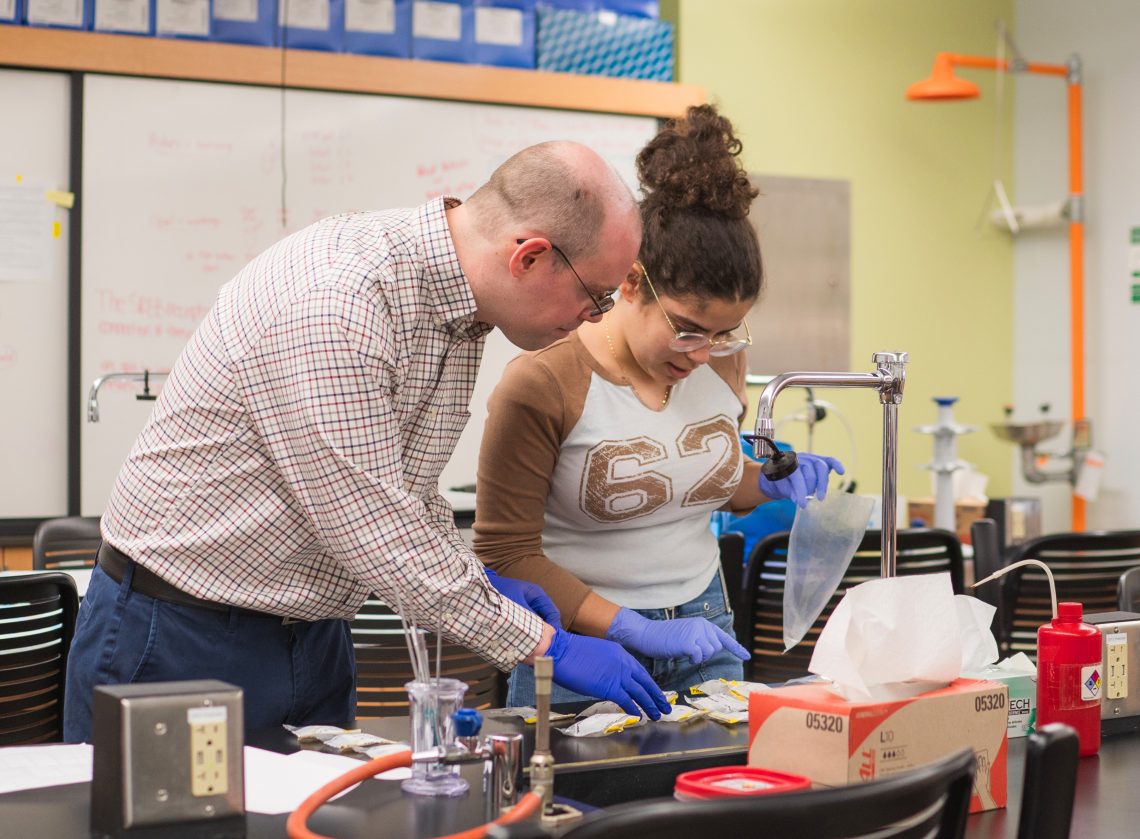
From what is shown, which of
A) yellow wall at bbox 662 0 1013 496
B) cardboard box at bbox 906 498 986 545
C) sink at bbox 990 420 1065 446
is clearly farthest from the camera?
yellow wall at bbox 662 0 1013 496

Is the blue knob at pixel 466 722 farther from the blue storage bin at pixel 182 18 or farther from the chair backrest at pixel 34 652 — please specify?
the blue storage bin at pixel 182 18

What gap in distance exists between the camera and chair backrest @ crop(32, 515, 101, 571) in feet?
9.97

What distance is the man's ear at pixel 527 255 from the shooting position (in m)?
1.53

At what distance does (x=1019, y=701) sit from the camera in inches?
63.0

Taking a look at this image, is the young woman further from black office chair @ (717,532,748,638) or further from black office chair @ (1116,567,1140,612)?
black office chair @ (717,532,748,638)

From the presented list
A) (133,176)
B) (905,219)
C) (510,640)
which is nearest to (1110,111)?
(905,219)

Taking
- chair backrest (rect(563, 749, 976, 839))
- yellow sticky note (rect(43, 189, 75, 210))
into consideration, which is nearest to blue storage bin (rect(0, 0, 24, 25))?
yellow sticky note (rect(43, 189, 75, 210))

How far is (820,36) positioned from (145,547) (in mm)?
4429

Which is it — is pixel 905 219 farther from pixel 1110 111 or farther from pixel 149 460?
pixel 149 460

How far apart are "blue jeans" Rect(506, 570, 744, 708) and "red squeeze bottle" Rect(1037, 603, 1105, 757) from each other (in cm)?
46

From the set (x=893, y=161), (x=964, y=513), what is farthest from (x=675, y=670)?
(x=893, y=161)

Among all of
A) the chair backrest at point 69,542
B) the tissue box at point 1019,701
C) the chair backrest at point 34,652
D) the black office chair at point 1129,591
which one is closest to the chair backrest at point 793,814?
the tissue box at point 1019,701

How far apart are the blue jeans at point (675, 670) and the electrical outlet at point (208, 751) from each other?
714 millimetres

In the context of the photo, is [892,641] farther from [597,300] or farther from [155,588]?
[155,588]
